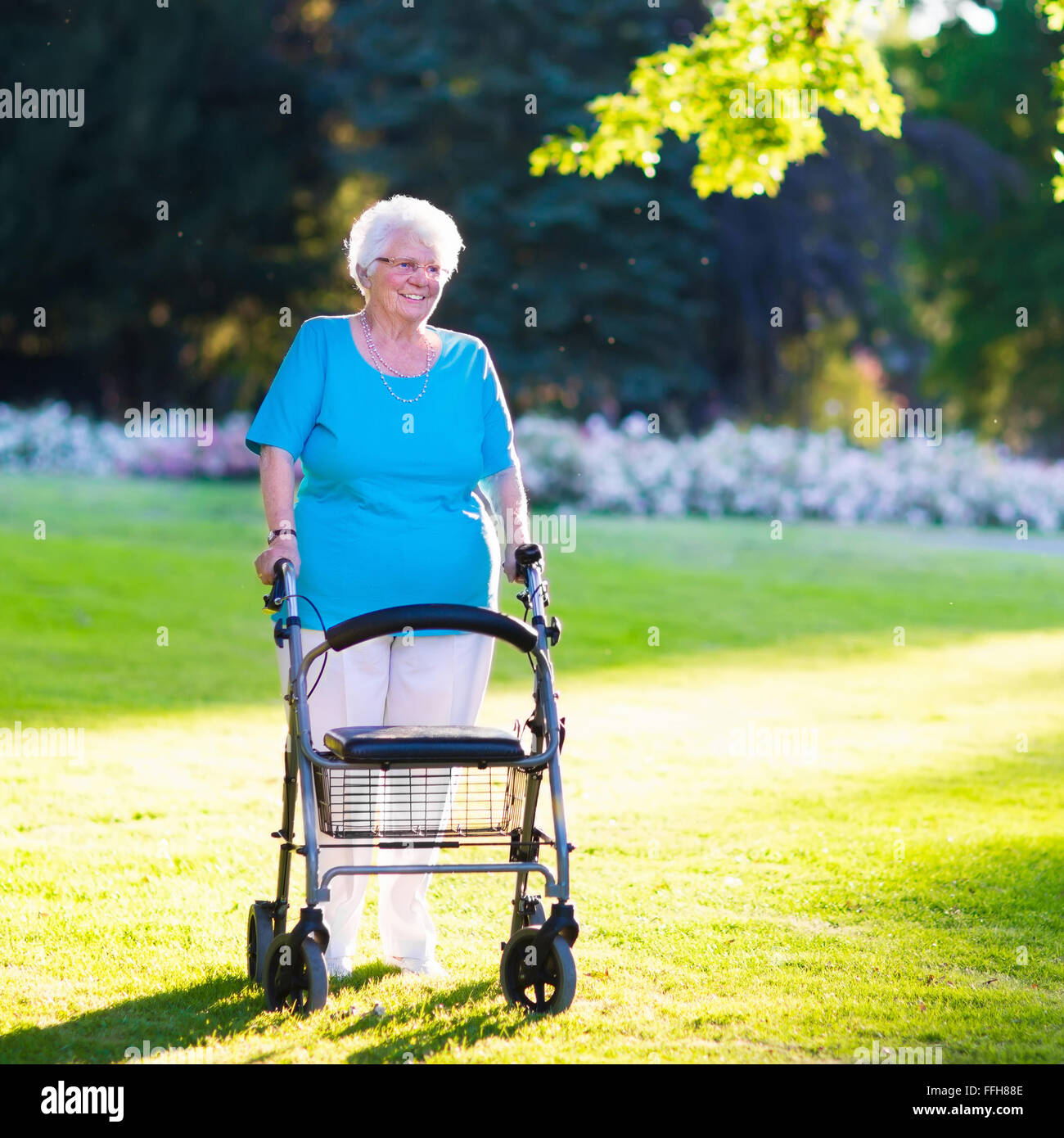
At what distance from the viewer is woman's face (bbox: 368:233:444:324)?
430cm

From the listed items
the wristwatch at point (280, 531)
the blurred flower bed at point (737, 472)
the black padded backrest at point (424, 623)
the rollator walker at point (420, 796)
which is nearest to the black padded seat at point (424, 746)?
the rollator walker at point (420, 796)

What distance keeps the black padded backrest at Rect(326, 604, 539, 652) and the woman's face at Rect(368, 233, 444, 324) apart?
85 centimetres

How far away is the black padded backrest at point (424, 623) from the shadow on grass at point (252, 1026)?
0.98 metres

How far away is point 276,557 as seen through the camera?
419cm

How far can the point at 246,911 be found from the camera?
5.36 metres

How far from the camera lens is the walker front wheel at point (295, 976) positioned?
3.93 meters

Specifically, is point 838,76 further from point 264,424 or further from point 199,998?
point 199,998

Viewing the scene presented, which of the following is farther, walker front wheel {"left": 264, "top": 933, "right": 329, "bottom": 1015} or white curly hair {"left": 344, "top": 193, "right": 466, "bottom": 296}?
white curly hair {"left": 344, "top": 193, "right": 466, "bottom": 296}

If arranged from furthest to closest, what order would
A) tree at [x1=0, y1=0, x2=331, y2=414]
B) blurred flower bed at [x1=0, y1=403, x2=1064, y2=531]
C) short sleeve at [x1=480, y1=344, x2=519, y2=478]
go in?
tree at [x1=0, y1=0, x2=331, y2=414]
blurred flower bed at [x1=0, y1=403, x2=1064, y2=531]
short sleeve at [x1=480, y1=344, x2=519, y2=478]

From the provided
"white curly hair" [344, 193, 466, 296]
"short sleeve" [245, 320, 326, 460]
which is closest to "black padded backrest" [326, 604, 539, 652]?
"short sleeve" [245, 320, 326, 460]

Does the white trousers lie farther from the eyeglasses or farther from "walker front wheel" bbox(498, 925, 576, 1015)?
the eyeglasses

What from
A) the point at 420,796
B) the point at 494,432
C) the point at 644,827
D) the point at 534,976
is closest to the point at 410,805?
the point at 420,796

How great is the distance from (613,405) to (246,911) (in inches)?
714
